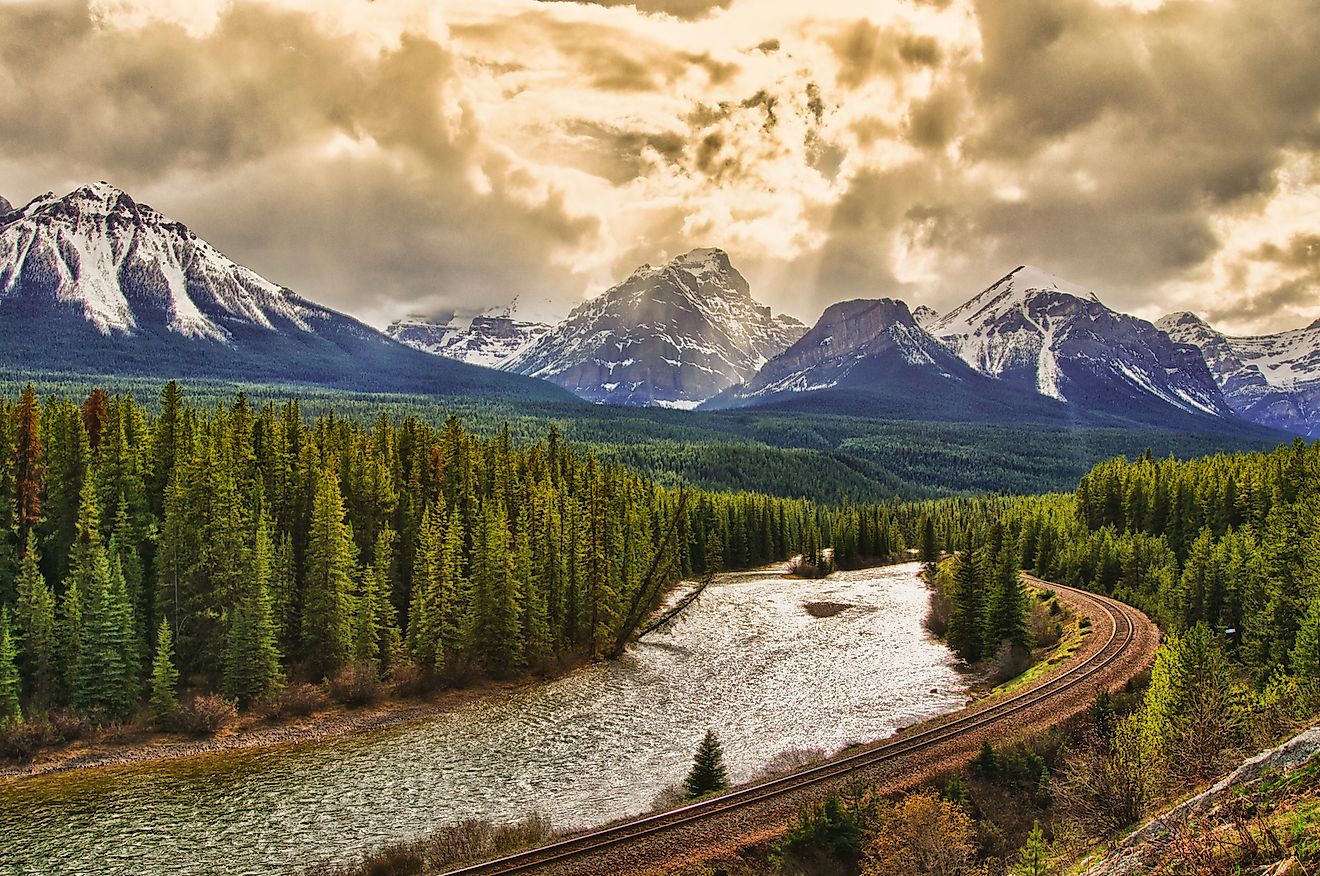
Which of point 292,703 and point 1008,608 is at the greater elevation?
point 1008,608

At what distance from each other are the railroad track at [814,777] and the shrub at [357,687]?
Result: 3395 centimetres

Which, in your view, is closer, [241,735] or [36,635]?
[36,635]

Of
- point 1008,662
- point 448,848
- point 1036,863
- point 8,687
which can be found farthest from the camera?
point 1008,662

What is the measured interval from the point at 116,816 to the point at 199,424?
142 feet

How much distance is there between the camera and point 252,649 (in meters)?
58.8

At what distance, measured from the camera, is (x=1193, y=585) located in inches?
2805

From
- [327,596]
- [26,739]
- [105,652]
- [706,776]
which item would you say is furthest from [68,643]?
[706,776]

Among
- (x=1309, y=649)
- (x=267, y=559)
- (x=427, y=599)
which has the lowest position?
(x=427, y=599)

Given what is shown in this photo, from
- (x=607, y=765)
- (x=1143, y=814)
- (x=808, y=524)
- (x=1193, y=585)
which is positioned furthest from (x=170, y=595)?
(x=808, y=524)

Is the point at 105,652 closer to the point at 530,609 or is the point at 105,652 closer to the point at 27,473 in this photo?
the point at 27,473

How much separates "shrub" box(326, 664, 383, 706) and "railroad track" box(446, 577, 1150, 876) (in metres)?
33.9

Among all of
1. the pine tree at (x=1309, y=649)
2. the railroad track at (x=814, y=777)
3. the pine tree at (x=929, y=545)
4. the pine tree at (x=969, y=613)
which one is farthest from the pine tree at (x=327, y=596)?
the pine tree at (x=929, y=545)

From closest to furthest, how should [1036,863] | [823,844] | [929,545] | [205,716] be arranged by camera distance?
[1036,863] < [823,844] < [205,716] < [929,545]

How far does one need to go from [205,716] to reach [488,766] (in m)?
21.1
